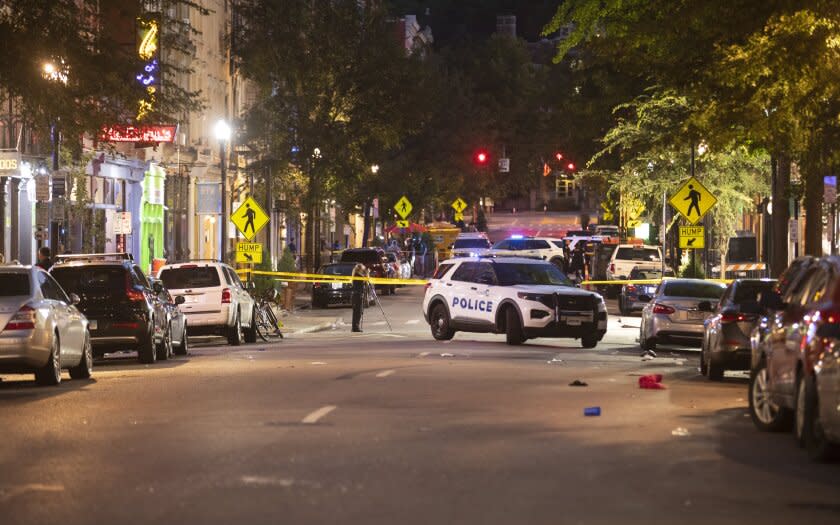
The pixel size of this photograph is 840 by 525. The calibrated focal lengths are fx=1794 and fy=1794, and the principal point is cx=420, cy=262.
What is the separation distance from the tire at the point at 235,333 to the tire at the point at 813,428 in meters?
22.7

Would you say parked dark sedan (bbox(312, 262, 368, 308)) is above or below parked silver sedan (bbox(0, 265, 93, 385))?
below

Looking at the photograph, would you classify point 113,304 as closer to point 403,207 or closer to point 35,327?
point 35,327

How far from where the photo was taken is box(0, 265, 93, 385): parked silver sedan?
70.3 ft

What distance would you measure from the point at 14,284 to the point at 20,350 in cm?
124

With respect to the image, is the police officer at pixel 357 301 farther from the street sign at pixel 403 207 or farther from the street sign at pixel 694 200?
the street sign at pixel 403 207

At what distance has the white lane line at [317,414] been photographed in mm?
16172

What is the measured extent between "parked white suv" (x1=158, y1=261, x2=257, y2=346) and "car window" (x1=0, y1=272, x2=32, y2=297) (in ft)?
42.0

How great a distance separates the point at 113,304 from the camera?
2788 cm

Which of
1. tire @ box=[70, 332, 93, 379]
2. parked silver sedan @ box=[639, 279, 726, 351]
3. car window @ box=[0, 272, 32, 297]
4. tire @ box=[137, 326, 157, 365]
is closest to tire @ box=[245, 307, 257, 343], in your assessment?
parked silver sedan @ box=[639, 279, 726, 351]

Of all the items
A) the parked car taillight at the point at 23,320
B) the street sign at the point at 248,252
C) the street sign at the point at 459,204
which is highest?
the street sign at the point at 459,204

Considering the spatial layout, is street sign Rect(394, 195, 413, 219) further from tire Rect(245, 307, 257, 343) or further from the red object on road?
the red object on road

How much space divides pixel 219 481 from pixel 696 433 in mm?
5213

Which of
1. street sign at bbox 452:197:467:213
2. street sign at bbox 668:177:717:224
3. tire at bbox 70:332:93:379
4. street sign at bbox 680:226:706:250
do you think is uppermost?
street sign at bbox 452:197:467:213

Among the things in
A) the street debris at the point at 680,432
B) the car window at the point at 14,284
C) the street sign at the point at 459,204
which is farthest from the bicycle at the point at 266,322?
the street sign at the point at 459,204
